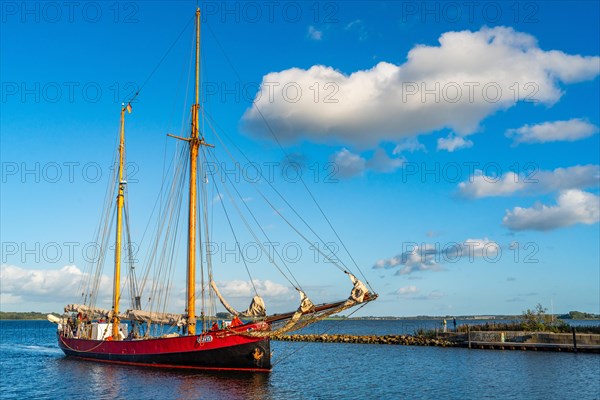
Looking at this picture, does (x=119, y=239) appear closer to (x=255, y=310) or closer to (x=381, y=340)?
(x=255, y=310)

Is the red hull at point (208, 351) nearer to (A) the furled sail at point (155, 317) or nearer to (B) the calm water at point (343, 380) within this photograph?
(B) the calm water at point (343, 380)

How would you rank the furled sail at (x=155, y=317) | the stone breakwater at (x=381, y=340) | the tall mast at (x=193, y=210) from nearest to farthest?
1. the tall mast at (x=193, y=210)
2. the furled sail at (x=155, y=317)
3. the stone breakwater at (x=381, y=340)

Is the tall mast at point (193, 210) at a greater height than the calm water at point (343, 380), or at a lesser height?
greater

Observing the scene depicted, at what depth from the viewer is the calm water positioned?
118 feet

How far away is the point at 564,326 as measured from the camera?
223 feet

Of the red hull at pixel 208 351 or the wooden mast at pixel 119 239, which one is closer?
the red hull at pixel 208 351

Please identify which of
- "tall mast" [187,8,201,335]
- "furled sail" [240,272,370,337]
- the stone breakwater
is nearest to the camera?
"furled sail" [240,272,370,337]

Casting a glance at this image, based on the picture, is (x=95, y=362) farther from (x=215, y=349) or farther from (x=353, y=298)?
(x=353, y=298)

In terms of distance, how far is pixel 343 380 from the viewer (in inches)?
1767

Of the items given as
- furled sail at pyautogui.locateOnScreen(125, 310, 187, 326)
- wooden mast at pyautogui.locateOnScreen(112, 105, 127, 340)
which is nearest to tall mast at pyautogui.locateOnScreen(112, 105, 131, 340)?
wooden mast at pyautogui.locateOnScreen(112, 105, 127, 340)

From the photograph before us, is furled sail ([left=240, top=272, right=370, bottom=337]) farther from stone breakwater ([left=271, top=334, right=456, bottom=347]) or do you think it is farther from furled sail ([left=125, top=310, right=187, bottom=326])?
stone breakwater ([left=271, top=334, right=456, bottom=347])

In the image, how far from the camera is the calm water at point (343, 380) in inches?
1415

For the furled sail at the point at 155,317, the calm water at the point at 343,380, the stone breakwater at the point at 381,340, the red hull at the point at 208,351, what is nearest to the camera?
the calm water at the point at 343,380

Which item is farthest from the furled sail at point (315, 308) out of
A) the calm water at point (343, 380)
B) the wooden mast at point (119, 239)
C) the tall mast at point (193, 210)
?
the wooden mast at point (119, 239)
